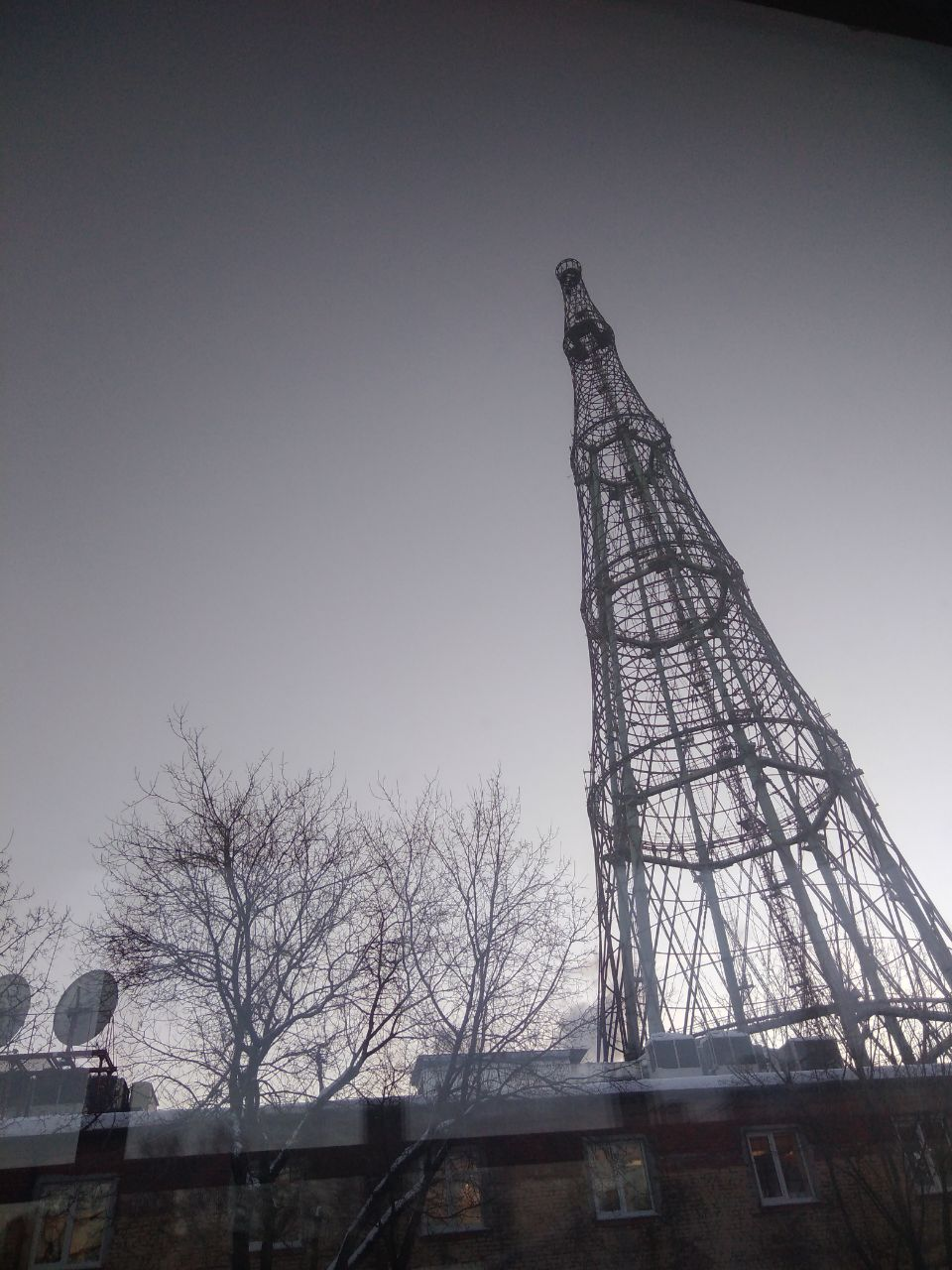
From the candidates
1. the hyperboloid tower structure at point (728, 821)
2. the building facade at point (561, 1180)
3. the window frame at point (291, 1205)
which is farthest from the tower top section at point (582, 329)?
the window frame at point (291, 1205)

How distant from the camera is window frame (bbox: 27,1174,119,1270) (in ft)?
28.0

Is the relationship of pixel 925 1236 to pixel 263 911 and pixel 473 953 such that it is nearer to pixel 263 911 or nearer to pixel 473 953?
pixel 473 953

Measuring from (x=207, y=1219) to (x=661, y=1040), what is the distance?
754 cm

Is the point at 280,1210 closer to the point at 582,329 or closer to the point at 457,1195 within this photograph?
the point at 457,1195

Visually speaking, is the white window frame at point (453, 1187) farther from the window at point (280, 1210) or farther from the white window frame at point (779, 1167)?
the white window frame at point (779, 1167)

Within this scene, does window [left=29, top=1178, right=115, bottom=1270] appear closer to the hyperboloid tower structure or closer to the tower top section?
the hyperboloid tower structure

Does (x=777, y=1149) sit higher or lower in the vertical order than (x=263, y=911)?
lower

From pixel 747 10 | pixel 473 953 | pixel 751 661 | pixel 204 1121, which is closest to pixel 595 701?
pixel 751 661

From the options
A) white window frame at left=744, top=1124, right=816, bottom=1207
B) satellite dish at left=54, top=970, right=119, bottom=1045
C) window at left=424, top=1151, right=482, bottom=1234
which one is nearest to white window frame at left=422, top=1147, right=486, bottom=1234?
window at left=424, top=1151, right=482, bottom=1234

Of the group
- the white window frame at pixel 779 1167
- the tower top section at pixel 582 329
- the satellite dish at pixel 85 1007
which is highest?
the tower top section at pixel 582 329

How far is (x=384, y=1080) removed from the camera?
953 centimetres

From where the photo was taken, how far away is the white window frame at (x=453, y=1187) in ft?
31.2

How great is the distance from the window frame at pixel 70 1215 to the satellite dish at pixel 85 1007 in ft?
5.13

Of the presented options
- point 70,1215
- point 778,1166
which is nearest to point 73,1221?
point 70,1215
